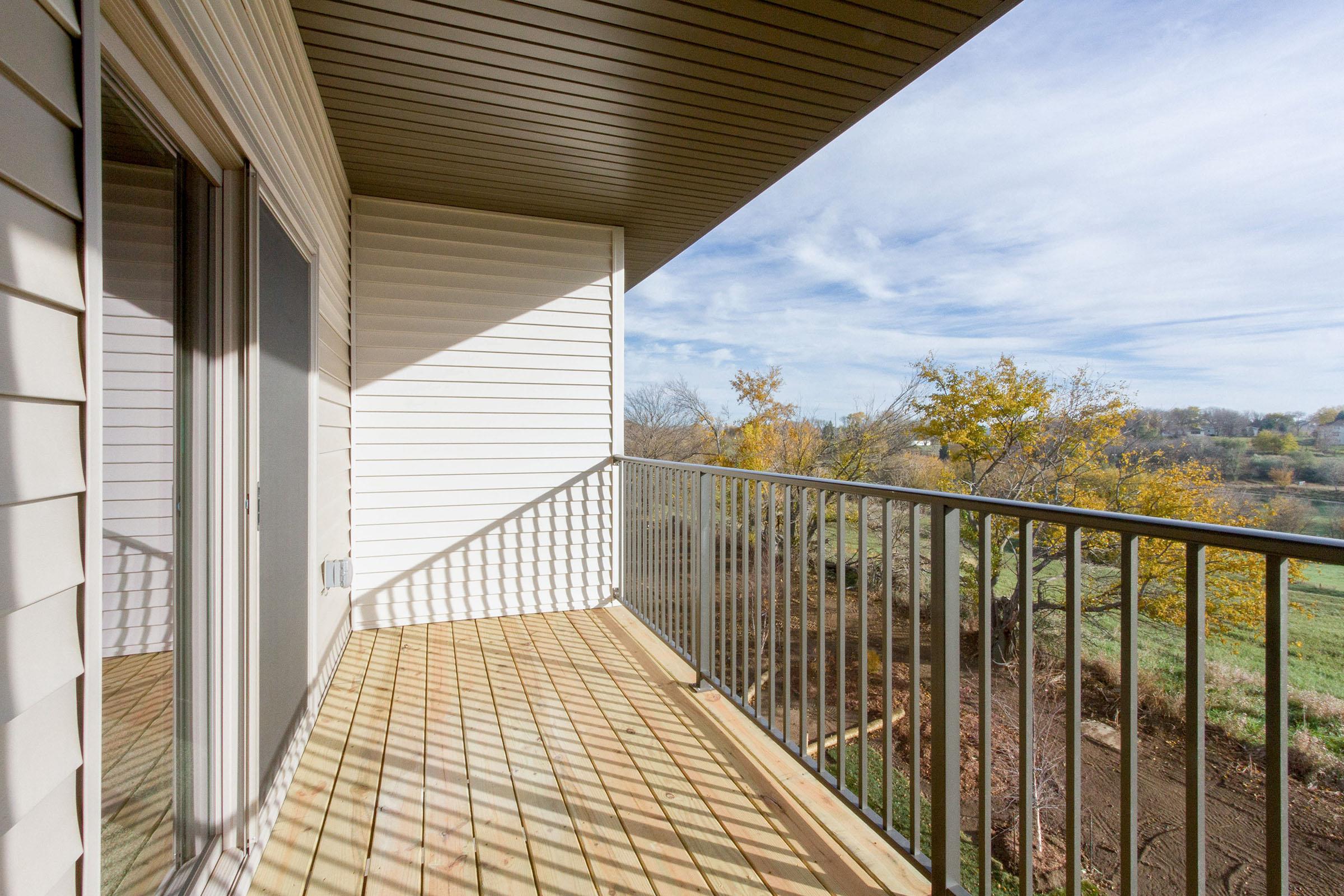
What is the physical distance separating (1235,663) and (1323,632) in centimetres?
183

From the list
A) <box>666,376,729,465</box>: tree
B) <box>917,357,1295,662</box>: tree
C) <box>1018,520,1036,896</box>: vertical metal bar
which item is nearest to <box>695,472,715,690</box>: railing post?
<box>1018,520,1036,896</box>: vertical metal bar

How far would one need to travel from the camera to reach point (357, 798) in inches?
82.1

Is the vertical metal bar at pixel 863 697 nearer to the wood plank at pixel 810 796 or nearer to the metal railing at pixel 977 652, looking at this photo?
the metal railing at pixel 977 652

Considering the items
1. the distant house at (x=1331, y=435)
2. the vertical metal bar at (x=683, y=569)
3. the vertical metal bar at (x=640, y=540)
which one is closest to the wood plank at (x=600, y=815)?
the vertical metal bar at (x=683, y=569)

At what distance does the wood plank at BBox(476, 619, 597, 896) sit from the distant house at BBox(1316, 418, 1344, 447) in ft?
35.1

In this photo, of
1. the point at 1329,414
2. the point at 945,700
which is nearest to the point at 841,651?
the point at 945,700

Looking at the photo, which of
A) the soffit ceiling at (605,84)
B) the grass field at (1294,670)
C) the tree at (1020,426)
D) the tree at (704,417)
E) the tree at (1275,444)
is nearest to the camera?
the soffit ceiling at (605,84)

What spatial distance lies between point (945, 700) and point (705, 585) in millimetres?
1429

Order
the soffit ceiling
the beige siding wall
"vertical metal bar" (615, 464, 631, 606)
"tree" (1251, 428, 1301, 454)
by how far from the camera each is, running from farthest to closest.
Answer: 1. "tree" (1251, 428, 1301, 454)
2. "vertical metal bar" (615, 464, 631, 606)
3. the soffit ceiling
4. the beige siding wall

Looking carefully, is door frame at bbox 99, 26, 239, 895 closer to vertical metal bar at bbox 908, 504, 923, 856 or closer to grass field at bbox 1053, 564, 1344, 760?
vertical metal bar at bbox 908, 504, 923, 856

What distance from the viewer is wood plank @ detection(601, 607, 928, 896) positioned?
1698 millimetres

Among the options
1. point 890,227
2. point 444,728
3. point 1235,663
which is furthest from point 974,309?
point 444,728

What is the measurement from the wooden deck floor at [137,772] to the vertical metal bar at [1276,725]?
5.81 feet

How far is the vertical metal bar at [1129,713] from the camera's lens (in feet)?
3.57
